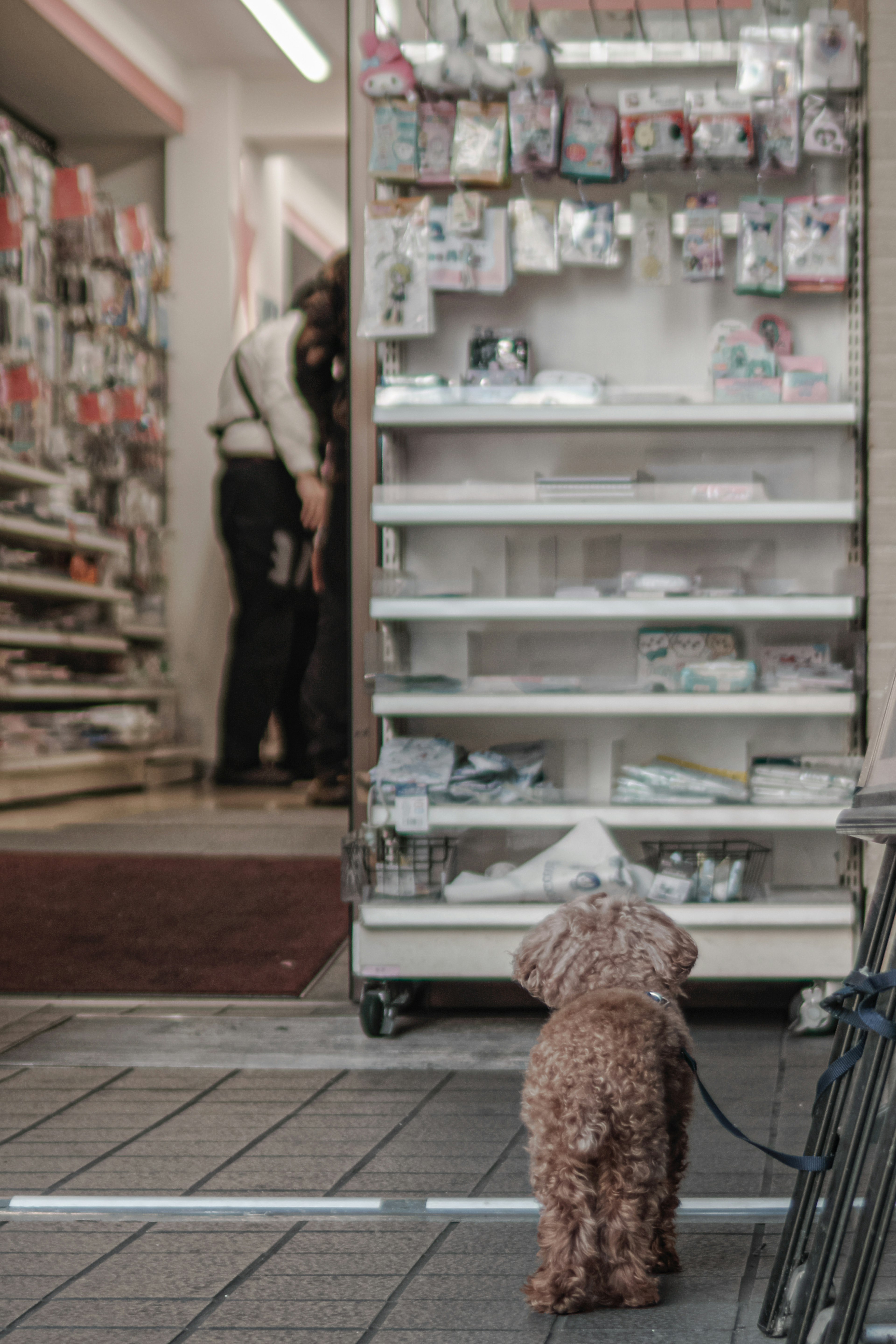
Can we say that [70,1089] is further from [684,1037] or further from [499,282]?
[499,282]

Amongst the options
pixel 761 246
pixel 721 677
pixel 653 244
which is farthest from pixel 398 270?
pixel 721 677

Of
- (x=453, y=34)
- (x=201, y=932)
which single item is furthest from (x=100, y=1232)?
(x=453, y=34)

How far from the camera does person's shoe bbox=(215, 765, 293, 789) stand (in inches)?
273

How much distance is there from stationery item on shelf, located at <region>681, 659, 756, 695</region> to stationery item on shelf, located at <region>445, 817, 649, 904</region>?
43cm

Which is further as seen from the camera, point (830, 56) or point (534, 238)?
point (534, 238)

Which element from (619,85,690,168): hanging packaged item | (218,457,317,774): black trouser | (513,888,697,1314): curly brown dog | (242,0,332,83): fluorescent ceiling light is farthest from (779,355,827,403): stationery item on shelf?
(218,457,317,774): black trouser

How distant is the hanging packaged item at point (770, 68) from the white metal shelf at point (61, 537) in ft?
12.9

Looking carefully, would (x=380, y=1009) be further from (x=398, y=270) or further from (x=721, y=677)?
(x=398, y=270)

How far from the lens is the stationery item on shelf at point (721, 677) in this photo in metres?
3.46

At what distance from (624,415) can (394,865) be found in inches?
50.7

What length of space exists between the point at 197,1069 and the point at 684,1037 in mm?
1567

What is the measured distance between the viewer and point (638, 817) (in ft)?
11.2

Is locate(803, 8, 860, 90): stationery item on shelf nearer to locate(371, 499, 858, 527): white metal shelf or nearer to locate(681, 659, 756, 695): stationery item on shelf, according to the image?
locate(371, 499, 858, 527): white metal shelf

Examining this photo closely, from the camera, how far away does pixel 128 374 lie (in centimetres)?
712
